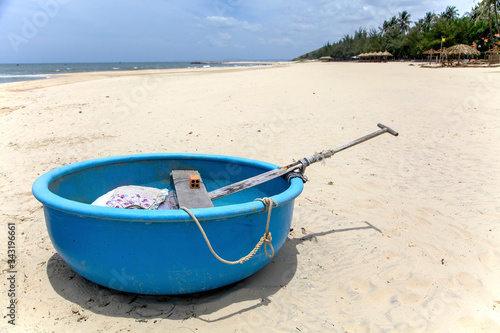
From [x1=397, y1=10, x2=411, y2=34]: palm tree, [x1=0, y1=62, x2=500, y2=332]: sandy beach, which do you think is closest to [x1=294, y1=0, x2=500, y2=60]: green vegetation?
[x1=397, y1=10, x2=411, y2=34]: palm tree

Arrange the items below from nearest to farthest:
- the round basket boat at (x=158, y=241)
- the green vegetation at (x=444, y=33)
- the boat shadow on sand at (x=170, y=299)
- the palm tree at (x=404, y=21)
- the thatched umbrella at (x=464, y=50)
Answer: the round basket boat at (x=158, y=241) → the boat shadow on sand at (x=170, y=299) → the thatched umbrella at (x=464, y=50) → the green vegetation at (x=444, y=33) → the palm tree at (x=404, y=21)

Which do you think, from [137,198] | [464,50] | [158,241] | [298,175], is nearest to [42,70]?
[464,50]

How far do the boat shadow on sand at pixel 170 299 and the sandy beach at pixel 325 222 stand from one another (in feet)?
0.03

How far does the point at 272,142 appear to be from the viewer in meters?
6.26

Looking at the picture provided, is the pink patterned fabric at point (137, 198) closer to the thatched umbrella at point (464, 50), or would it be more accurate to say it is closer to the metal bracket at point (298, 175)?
the metal bracket at point (298, 175)

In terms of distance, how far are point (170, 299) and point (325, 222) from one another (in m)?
1.88

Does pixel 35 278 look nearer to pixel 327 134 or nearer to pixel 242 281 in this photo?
pixel 242 281

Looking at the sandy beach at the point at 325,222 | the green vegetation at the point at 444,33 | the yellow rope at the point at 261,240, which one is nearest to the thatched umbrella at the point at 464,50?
the green vegetation at the point at 444,33

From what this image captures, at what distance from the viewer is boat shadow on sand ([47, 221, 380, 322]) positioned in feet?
7.06

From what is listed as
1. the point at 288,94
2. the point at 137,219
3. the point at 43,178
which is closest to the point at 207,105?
the point at 288,94

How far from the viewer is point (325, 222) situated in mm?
3578

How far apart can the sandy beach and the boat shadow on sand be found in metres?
0.01

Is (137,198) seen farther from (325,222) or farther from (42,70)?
(42,70)

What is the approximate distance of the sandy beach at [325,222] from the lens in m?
2.19
